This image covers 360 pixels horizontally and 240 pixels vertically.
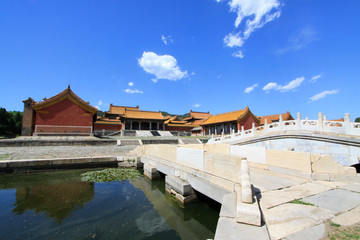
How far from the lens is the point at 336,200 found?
3.39 metres

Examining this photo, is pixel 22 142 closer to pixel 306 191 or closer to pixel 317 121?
pixel 306 191

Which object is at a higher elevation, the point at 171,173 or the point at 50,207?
the point at 171,173

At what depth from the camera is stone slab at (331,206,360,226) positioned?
2488 millimetres

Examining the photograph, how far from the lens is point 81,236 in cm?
371

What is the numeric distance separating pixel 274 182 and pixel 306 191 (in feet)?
2.74

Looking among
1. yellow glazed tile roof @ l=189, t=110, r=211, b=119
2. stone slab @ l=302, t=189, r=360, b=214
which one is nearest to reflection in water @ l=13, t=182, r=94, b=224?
stone slab @ l=302, t=189, r=360, b=214

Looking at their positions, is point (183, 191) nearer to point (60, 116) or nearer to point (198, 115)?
point (60, 116)

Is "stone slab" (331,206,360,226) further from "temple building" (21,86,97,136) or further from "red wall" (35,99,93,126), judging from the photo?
"red wall" (35,99,93,126)

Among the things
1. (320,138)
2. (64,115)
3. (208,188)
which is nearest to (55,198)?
(208,188)

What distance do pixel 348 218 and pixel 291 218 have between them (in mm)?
935

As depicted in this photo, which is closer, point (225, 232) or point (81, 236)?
point (225, 232)

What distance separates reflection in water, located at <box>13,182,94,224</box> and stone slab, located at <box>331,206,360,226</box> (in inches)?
236

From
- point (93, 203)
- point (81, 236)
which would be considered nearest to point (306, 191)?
point (81, 236)

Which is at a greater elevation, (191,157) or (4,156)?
(191,157)
